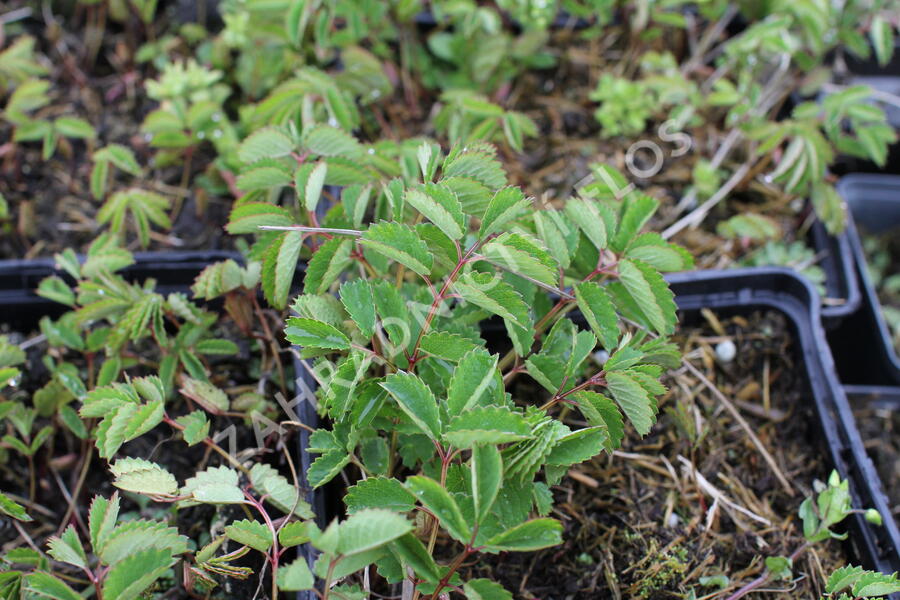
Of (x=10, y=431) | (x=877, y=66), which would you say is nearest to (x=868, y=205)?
(x=877, y=66)

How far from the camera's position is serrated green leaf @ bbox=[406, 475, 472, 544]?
2.55ft

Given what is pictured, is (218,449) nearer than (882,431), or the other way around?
(218,449)

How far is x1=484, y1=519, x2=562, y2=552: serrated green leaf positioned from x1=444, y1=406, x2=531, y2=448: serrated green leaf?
0.30 ft

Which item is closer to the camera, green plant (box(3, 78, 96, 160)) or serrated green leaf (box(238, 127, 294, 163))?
serrated green leaf (box(238, 127, 294, 163))

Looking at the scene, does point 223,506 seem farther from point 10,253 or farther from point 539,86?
point 539,86

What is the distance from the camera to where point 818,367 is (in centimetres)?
133

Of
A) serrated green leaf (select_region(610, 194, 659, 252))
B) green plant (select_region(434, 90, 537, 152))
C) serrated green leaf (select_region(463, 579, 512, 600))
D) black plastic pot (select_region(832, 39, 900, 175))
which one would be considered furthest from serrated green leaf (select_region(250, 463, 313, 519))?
black plastic pot (select_region(832, 39, 900, 175))

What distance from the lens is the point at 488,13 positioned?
159 centimetres

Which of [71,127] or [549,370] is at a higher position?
[71,127]

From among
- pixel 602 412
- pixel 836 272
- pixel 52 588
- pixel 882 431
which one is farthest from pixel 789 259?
pixel 52 588

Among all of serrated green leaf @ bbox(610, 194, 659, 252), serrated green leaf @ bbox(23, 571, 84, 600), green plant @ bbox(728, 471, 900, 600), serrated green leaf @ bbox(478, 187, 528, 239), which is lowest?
green plant @ bbox(728, 471, 900, 600)

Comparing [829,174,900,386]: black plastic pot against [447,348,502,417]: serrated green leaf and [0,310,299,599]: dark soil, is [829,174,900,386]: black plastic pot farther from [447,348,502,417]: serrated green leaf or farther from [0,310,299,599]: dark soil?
[0,310,299,599]: dark soil

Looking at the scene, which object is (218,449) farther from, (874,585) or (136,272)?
(874,585)

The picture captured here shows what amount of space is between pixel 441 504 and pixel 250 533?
0.25 meters
